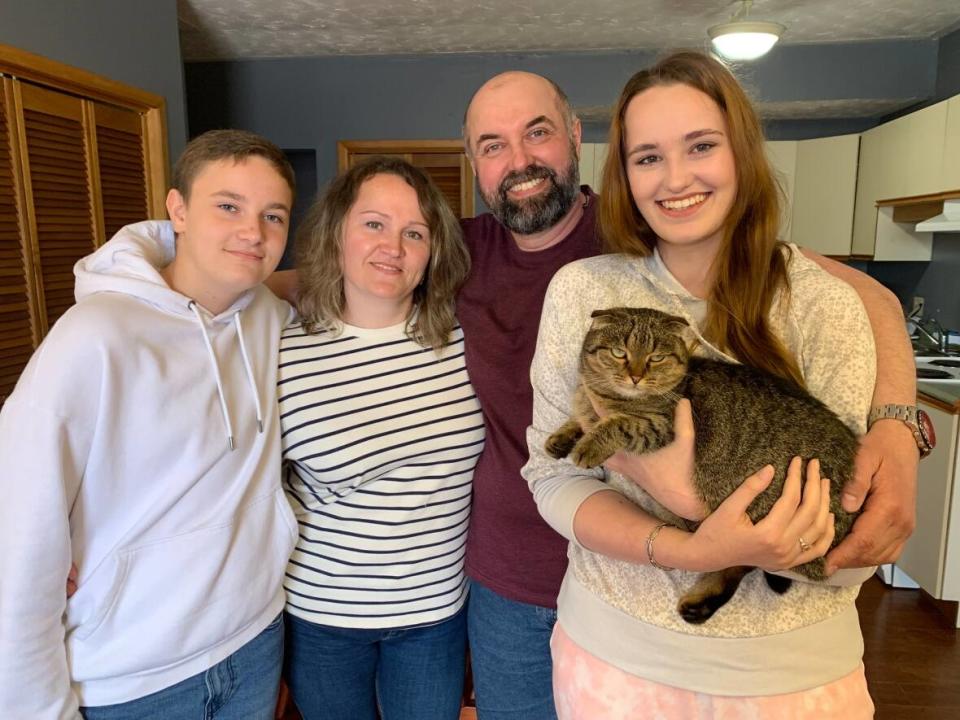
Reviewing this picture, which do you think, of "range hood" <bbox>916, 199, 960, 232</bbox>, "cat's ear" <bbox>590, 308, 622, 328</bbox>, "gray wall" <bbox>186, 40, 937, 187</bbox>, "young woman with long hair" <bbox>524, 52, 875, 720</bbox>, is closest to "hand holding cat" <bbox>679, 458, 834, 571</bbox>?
"young woman with long hair" <bbox>524, 52, 875, 720</bbox>

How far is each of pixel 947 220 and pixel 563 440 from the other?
3.84 metres

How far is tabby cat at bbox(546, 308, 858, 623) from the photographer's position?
0.99m

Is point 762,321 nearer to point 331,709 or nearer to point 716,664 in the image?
point 716,664

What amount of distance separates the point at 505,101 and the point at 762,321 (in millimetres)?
926

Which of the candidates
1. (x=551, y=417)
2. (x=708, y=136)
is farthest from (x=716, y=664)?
(x=708, y=136)

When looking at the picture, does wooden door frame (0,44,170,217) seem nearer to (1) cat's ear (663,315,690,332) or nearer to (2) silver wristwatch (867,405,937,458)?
(1) cat's ear (663,315,690,332)

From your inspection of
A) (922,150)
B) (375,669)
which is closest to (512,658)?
(375,669)

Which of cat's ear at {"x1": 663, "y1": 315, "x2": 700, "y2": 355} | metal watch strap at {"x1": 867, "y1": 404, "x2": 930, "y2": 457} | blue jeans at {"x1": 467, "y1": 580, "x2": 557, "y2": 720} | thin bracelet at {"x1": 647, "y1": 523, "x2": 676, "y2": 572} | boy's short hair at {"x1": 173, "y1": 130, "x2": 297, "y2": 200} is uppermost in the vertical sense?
boy's short hair at {"x1": 173, "y1": 130, "x2": 297, "y2": 200}

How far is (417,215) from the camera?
1.59 m

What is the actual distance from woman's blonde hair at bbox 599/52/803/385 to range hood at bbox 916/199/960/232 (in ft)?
11.6

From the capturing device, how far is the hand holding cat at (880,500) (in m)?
0.97

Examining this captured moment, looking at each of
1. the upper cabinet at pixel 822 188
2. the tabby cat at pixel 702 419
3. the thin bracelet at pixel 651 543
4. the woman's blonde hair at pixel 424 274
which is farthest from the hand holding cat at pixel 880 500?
the upper cabinet at pixel 822 188

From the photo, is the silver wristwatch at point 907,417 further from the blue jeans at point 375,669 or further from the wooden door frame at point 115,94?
the wooden door frame at point 115,94

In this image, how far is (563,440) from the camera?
1.16m
